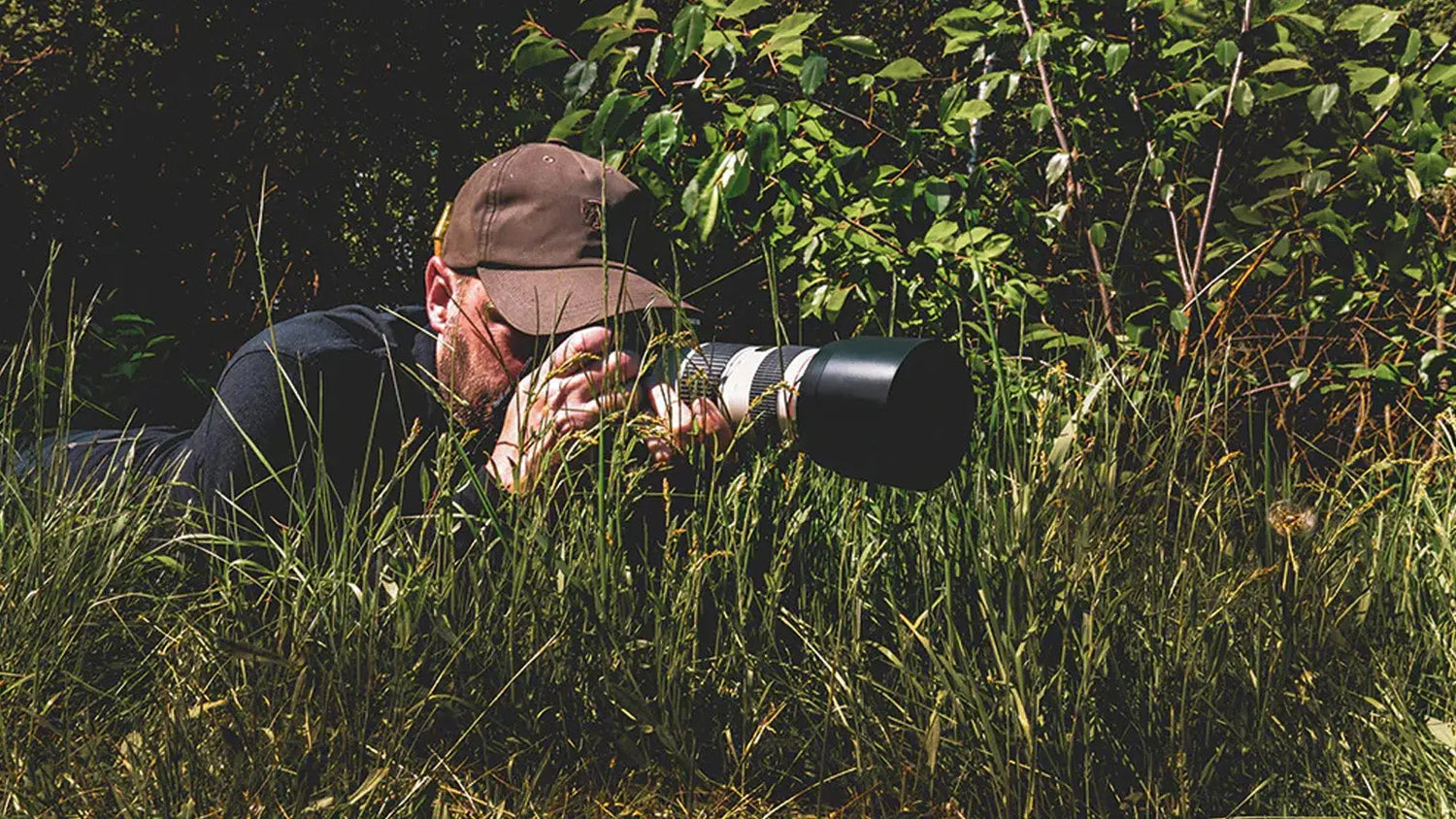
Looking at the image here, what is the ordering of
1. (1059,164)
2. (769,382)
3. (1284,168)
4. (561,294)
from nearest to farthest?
(769,382) < (561,294) < (1284,168) < (1059,164)

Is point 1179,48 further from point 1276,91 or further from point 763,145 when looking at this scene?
point 763,145

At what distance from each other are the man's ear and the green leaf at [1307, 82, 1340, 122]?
1.57 meters

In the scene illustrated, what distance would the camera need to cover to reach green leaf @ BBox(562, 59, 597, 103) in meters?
2.54

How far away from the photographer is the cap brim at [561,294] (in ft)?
6.56

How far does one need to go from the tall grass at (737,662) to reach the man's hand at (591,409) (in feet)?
0.21

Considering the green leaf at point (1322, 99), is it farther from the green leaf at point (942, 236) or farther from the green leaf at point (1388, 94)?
the green leaf at point (942, 236)

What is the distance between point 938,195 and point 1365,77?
78 centimetres

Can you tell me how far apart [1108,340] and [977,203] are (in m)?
0.45

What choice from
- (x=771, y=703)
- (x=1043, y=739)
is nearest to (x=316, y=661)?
(x=771, y=703)

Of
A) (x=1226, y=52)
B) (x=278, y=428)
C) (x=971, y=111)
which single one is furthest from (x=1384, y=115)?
(x=278, y=428)

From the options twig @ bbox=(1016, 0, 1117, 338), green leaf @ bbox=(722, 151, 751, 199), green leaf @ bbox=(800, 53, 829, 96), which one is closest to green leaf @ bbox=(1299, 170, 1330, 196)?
twig @ bbox=(1016, 0, 1117, 338)

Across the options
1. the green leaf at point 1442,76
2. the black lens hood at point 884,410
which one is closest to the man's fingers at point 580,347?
the black lens hood at point 884,410

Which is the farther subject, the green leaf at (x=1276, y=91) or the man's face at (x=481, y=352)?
the green leaf at (x=1276, y=91)

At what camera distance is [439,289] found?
2.21 m
